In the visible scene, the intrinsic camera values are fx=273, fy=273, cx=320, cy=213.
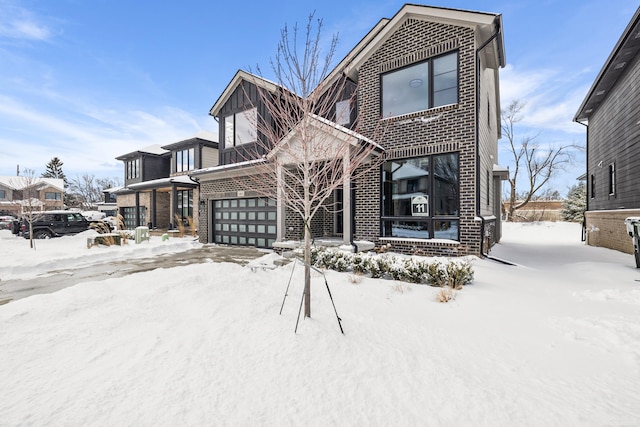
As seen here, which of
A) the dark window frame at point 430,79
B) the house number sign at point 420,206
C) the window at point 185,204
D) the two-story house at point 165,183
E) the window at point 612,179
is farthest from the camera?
the window at point 185,204

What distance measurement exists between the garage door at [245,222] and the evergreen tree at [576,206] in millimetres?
30285

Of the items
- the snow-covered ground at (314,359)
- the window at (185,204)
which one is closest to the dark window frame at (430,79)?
the snow-covered ground at (314,359)

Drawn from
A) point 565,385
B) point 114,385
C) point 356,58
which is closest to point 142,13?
point 356,58

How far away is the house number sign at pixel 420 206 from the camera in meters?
8.38

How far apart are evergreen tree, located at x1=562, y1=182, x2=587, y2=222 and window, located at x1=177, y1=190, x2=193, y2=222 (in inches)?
1349

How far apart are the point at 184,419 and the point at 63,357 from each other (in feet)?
5.38

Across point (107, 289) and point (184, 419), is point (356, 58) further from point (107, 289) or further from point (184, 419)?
point (184, 419)

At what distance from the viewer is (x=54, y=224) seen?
16.0 metres

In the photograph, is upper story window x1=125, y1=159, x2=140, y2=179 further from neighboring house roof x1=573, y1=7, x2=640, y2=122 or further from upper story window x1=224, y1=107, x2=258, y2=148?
neighboring house roof x1=573, y1=7, x2=640, y2=122

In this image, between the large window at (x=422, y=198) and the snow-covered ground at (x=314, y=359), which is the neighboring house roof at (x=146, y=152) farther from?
the snow-covered ground at (x=314, y=359)

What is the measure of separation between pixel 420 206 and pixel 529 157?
2970 cm

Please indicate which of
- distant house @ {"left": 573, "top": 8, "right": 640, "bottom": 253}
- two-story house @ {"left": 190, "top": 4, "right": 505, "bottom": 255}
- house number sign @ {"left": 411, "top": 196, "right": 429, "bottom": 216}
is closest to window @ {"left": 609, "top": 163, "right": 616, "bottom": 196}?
distant house @ {"left": 573, "top": 8, "right": 640, "bottom": 253}

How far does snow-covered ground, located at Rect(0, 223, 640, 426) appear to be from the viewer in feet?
6.84

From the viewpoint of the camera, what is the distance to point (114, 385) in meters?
2.26
